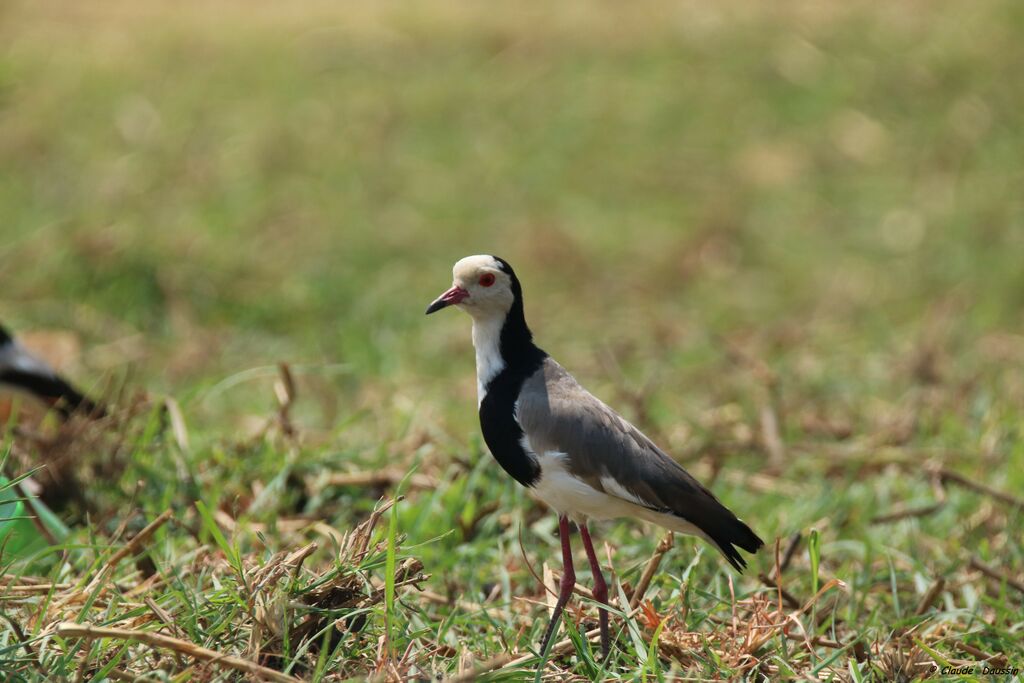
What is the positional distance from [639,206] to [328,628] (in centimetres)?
600

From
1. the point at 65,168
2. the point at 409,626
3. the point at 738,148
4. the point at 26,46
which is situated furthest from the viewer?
the point at 26,46

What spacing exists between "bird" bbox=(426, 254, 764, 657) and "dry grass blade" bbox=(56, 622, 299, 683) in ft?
2.29

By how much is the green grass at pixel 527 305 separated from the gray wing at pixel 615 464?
22 centimetres

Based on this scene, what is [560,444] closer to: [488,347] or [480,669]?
[488,347]

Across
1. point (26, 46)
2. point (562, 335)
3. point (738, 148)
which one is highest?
point (26, 46)

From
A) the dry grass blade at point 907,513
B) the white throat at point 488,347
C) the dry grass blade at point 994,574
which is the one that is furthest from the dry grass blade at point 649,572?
the dry grass blade at point 907,513

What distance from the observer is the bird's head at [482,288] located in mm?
3027

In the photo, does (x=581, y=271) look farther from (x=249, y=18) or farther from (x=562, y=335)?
(x=249, y=18)

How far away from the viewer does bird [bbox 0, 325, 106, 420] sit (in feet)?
14.7

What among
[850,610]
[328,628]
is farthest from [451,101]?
[328,628]

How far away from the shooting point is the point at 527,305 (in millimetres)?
7117

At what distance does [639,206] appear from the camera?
8352 mm

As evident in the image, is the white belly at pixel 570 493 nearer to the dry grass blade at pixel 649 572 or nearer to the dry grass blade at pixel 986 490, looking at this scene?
the dry grass blade at pixel 649 572

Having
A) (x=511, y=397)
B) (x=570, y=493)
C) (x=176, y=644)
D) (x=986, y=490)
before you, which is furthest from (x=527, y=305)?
(x=176, y=644)
